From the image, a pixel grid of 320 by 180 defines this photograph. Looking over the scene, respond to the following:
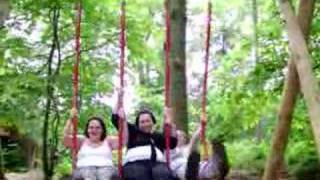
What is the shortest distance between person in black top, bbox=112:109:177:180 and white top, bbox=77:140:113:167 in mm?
165

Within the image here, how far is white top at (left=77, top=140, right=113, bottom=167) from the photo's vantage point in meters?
5.34

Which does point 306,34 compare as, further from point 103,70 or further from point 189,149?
point 103,70

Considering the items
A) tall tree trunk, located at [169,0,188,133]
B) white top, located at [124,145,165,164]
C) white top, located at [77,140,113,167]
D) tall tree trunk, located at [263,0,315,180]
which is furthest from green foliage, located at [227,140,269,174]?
white top, located at [77,140,113,167]

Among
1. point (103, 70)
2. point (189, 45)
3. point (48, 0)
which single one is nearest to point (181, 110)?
point (103, 70)

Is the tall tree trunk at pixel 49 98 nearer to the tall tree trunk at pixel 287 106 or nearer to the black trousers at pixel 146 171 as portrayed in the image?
the black trousers at pixel 146 171

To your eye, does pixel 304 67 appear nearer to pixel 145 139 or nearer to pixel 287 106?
pixel 287 106

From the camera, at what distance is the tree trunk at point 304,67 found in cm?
412

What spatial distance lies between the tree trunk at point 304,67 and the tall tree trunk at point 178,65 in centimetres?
209

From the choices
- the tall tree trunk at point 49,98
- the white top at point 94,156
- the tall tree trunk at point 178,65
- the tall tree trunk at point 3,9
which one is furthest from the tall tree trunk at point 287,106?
the tall tree trunk at point 49,98

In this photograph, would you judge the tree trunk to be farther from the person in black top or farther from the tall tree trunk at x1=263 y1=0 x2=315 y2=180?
the person in black top

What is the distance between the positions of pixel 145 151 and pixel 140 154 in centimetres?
5

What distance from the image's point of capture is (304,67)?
14.3 ft

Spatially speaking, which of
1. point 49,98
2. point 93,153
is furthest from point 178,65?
point 93,153

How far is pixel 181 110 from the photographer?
6.54m
